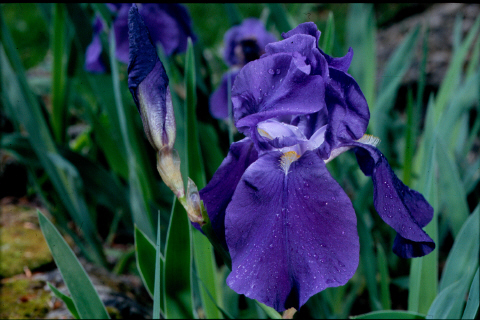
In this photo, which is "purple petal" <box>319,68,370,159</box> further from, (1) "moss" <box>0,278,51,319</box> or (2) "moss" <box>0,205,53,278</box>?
(2) "moss" <box>0,205,53,278</box>

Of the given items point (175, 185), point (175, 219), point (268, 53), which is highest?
point (268, 53)

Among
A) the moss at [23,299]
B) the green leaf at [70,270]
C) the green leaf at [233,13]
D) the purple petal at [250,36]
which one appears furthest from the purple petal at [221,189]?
the purple petal at [250,36]

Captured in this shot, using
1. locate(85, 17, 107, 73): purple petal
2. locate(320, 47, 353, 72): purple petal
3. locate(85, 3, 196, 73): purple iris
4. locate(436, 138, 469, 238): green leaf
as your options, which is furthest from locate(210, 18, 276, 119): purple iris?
locate(320, 47, 353, 72): purple petal

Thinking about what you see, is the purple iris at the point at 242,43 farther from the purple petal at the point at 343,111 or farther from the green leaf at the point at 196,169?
the purple petal at the point at 343,111

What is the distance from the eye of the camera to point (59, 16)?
135cm

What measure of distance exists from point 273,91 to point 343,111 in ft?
0.35

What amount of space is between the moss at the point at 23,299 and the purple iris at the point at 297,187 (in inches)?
23.8

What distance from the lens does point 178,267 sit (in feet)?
2.24

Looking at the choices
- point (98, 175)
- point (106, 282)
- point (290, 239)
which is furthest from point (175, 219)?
point (98, 175)

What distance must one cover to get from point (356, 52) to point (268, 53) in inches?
43.3

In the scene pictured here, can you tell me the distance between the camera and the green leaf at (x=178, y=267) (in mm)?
658

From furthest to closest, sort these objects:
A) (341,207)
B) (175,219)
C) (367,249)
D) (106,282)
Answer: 1. (106,282)
2. (367,249)
3. (175,219)
4. (341,207)

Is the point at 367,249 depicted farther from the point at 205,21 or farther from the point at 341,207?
the point at 205,21

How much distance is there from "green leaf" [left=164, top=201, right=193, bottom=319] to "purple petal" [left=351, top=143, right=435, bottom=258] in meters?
0.33
